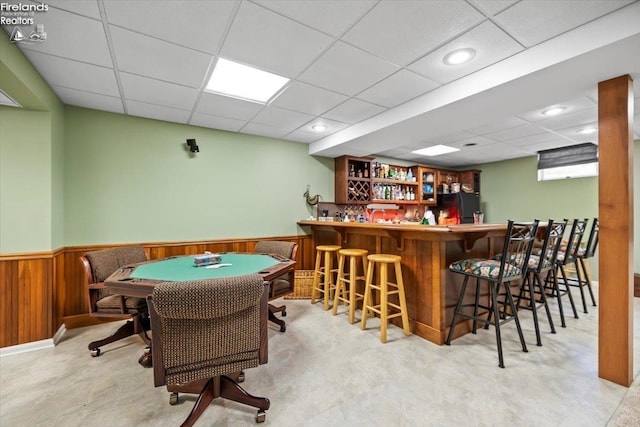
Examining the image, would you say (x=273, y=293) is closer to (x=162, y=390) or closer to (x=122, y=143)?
(x=162, y=390)

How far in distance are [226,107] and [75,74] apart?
1329 mm

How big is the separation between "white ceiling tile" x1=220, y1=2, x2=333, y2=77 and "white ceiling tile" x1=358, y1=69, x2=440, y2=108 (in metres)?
0.80

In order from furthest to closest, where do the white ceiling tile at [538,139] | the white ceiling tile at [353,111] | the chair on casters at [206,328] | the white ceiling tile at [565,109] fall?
the white ceiling tile at [538,139] → the white ceiling tile at [353,111] → the white ceiling tile at [565,109] → the chair on casters at [206,328]

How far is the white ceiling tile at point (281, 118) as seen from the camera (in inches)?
132

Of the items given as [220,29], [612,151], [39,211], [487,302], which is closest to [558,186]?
[487,302]

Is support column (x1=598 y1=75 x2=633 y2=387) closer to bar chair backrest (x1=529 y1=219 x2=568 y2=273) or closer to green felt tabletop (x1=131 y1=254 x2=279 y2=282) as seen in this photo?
bar chair backrest (x1=529 y1=219 x2=568 y2=273)

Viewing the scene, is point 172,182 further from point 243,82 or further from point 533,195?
point 533,195

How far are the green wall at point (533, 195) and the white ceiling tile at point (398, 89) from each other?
4367 mm

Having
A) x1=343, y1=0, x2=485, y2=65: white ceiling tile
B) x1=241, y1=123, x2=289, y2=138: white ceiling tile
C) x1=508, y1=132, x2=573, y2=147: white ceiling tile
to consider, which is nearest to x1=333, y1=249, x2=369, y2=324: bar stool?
x1=241, y1=123, x2=289, y2=138: white ceiling tile

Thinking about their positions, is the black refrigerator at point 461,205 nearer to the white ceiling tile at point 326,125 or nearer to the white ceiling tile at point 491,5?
the white ceiling tile at point 326,125

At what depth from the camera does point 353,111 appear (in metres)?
3.34

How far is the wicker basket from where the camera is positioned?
4141 mm

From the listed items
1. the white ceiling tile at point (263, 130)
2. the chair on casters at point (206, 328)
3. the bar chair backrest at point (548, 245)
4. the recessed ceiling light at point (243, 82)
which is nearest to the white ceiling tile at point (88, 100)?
the recessed ceiling light at point (243, 82)

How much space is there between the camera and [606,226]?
2.06m
